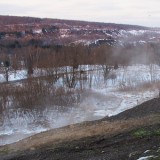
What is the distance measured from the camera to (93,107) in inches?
1257

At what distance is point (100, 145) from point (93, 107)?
66.2ft

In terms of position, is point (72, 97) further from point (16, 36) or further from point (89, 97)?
point (16, 36)

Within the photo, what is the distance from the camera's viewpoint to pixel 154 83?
43781 millimetres

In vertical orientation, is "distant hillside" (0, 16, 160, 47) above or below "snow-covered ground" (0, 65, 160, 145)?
above

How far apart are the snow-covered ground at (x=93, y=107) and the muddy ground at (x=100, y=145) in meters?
6.65

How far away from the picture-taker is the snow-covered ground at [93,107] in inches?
1006

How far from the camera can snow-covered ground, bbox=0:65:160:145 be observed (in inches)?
1006

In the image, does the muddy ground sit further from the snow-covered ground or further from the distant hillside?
the distant hillside

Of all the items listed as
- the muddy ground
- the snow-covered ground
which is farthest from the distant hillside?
the muddy ground

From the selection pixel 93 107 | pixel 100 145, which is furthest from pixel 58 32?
pixel 100 145

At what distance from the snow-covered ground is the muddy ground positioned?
6.65 metres

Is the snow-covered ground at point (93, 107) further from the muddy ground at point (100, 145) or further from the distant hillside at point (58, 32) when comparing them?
the distant hillside at point (58, 32)

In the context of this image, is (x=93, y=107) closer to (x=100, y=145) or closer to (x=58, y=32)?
(x=100, y=145)

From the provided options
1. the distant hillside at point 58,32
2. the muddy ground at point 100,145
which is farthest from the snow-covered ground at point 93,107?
the distant hillside at point 58,32
